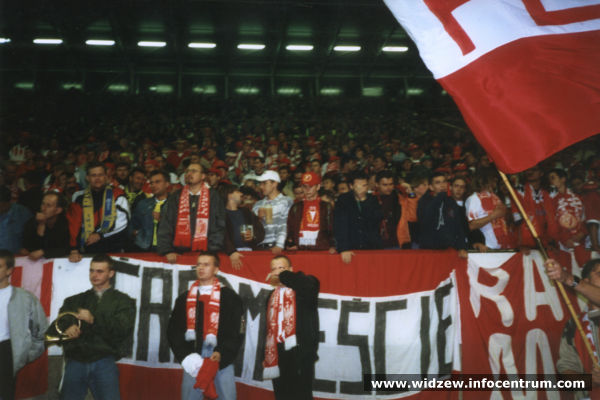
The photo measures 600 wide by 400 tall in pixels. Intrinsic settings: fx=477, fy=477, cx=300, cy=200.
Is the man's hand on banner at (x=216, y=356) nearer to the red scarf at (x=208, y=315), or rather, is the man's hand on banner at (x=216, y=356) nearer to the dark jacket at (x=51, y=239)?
the red scarf at (x=208, y=315)

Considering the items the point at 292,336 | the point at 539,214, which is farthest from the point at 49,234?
the point at 539,214

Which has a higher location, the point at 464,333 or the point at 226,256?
the point at 226,256

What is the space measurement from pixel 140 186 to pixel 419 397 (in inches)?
202

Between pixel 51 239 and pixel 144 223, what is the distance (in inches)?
45.5

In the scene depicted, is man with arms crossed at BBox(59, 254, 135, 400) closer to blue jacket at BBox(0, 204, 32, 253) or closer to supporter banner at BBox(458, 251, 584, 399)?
blue jacket at BBox(0, 204, 32, 253)

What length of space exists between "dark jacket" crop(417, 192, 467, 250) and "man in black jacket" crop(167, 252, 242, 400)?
2734mm

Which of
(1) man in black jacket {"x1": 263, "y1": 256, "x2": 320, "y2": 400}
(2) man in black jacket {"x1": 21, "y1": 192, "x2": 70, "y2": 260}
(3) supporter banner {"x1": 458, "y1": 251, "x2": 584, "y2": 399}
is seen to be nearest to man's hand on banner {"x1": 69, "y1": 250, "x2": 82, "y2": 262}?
(2) man in black jacket {"x1": 21, "y1": 192, "x2": 70, "y2": 260}

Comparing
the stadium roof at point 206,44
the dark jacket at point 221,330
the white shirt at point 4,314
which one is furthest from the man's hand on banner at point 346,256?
the stadium roof at point 206,44

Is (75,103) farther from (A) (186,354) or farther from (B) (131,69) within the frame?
(A) (186,354)

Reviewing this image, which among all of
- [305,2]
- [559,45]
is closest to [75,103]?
[305,2]

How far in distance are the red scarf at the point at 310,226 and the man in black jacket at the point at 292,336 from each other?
40.9 inches

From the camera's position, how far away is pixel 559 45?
3605 mm

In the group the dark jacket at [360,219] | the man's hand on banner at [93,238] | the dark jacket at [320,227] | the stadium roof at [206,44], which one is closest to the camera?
the man's hand on banner at [93,238]

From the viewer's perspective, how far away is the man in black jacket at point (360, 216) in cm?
617
